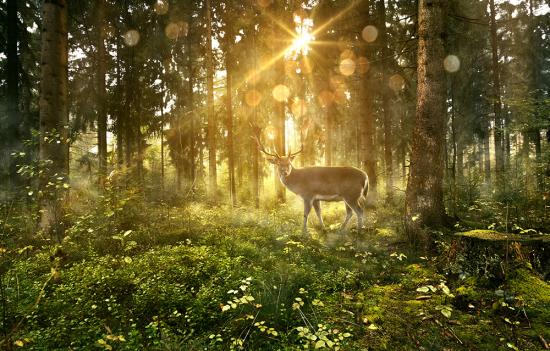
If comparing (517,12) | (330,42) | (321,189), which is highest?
(517,12)

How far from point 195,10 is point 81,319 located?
1671 centimetres

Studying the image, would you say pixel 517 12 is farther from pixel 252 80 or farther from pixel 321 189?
pixel 321 189

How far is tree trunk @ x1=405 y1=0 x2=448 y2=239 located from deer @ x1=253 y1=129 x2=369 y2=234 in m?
2.48

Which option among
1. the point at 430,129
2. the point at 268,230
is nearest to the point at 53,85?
the point at 268,230

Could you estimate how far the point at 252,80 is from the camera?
1479 cm

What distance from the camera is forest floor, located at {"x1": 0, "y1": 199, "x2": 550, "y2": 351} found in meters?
2.97

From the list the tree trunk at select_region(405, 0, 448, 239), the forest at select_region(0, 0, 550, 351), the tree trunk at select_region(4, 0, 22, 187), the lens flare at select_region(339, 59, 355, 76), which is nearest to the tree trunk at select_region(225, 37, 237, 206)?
the forest at select_region(0, 0, 550, 351)

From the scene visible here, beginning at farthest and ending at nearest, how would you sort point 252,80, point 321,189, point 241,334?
point 252,80
point 321,189
point 241,334

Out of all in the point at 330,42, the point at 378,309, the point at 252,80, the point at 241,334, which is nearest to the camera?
the point at 241,334

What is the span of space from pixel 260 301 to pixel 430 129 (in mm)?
5113

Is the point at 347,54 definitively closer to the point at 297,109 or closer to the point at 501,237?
the point at 297,109

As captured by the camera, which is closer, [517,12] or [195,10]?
[195,10]

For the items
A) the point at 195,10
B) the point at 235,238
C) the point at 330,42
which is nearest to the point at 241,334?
the point at 235,238

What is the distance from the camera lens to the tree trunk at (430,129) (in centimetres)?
636
